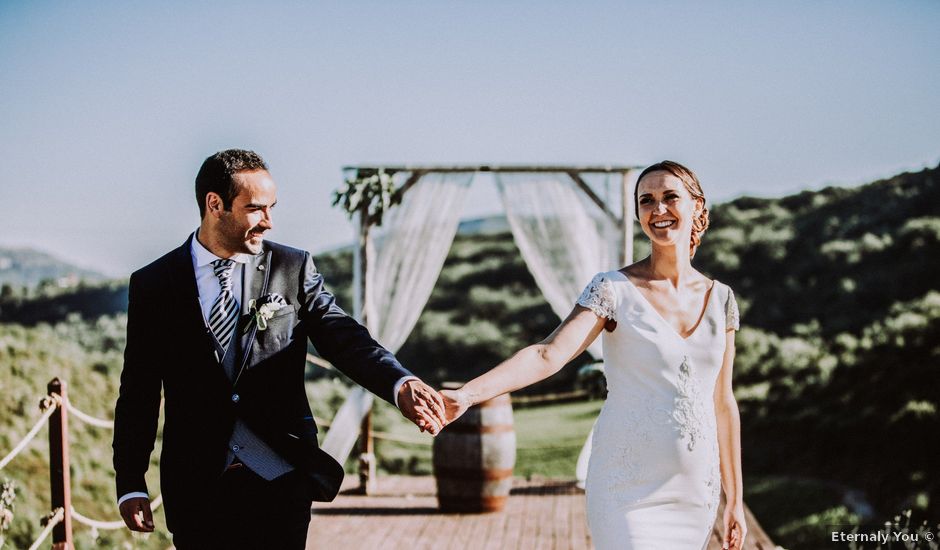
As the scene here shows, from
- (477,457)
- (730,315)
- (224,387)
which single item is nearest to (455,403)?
(224,387)

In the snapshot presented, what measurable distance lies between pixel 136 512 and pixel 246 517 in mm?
342

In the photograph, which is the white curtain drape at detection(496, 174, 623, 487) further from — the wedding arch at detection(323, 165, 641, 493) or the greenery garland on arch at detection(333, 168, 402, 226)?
the greenery garland on arch at detection(333, 168, 402, 226)

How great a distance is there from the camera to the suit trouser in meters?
2.39

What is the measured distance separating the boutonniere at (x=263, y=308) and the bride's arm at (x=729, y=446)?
4.07 ft

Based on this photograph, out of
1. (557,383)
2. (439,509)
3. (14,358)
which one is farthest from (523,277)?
(439,509)

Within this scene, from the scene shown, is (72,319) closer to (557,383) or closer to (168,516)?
(557,383)

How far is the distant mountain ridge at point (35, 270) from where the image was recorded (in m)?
13.8

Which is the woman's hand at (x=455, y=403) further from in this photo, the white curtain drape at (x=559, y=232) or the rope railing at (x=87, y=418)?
the white curtain drape at (x=559, y=232)

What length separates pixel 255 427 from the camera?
2447 millimetres

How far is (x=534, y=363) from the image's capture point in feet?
7.98

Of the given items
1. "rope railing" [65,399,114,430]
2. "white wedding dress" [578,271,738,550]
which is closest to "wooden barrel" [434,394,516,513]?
"rope railing" [65,399,114,430]

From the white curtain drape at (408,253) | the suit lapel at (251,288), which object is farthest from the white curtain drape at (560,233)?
the suit lapel at (251,288)

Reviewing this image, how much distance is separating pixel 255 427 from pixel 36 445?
6508mm

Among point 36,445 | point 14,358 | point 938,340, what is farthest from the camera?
point 938,340
